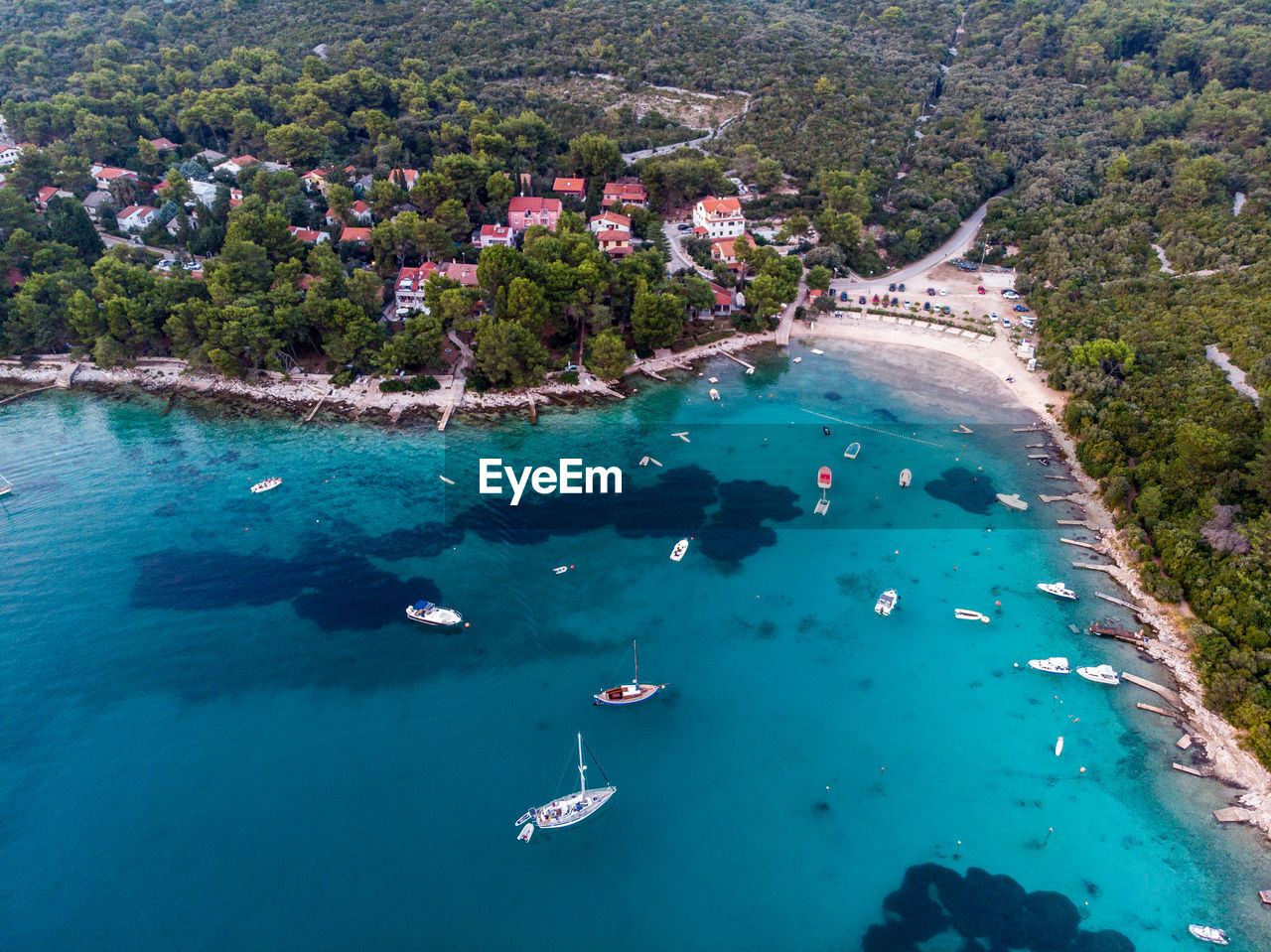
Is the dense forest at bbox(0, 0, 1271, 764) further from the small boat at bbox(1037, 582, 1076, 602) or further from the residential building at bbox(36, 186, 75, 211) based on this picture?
the small boat at bbox(1037, 582, 1076, 602)

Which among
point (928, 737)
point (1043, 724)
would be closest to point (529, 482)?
point (928, 737)

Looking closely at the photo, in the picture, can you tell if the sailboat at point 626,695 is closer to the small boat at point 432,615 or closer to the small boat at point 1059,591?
the small boat at point 432,615

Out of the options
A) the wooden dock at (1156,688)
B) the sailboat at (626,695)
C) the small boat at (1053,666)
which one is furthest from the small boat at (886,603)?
the sailboat at (626,695)

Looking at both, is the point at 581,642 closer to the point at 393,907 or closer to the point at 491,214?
the point at 393,907

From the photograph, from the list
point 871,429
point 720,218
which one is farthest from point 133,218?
point 871,429

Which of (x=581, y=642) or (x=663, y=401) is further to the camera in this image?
(x=663, y=401)

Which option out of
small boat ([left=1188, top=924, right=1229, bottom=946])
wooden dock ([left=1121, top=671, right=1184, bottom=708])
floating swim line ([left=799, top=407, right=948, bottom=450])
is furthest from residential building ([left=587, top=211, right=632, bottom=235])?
small boat ([left=1188, top=924, right=1229, bottom=946])

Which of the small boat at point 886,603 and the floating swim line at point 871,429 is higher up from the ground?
the floating swim line at point 871,429
